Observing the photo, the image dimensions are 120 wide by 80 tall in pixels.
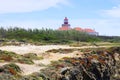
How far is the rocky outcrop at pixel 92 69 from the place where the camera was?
119 ft

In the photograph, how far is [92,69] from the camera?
45.7 metres

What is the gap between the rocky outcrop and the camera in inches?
1423

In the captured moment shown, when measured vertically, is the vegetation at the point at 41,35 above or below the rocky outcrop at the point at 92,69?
above

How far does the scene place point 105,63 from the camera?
51781 mm

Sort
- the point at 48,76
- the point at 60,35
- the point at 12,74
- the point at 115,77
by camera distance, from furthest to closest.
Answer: the point at 60,35 → the point at 115,77 → the point at 48,76 → the point at 12,74

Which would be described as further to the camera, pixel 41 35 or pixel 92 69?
pixel 41 35

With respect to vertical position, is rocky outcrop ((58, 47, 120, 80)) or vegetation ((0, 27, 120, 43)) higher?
vegetation ((0, 27, 120, 43))

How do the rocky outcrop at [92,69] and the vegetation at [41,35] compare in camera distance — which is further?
the vegetation at [41,35]

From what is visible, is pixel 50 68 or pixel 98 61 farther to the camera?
pixel 98 61

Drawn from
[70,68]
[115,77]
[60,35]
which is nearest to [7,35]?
[60,35]

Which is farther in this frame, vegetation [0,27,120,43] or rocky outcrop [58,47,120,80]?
vegetation [0,27,120,43]

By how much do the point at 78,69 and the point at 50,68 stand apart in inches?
211

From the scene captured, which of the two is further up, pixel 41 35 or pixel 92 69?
pixel 41 35

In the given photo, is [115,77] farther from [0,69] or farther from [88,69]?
[0,69]
